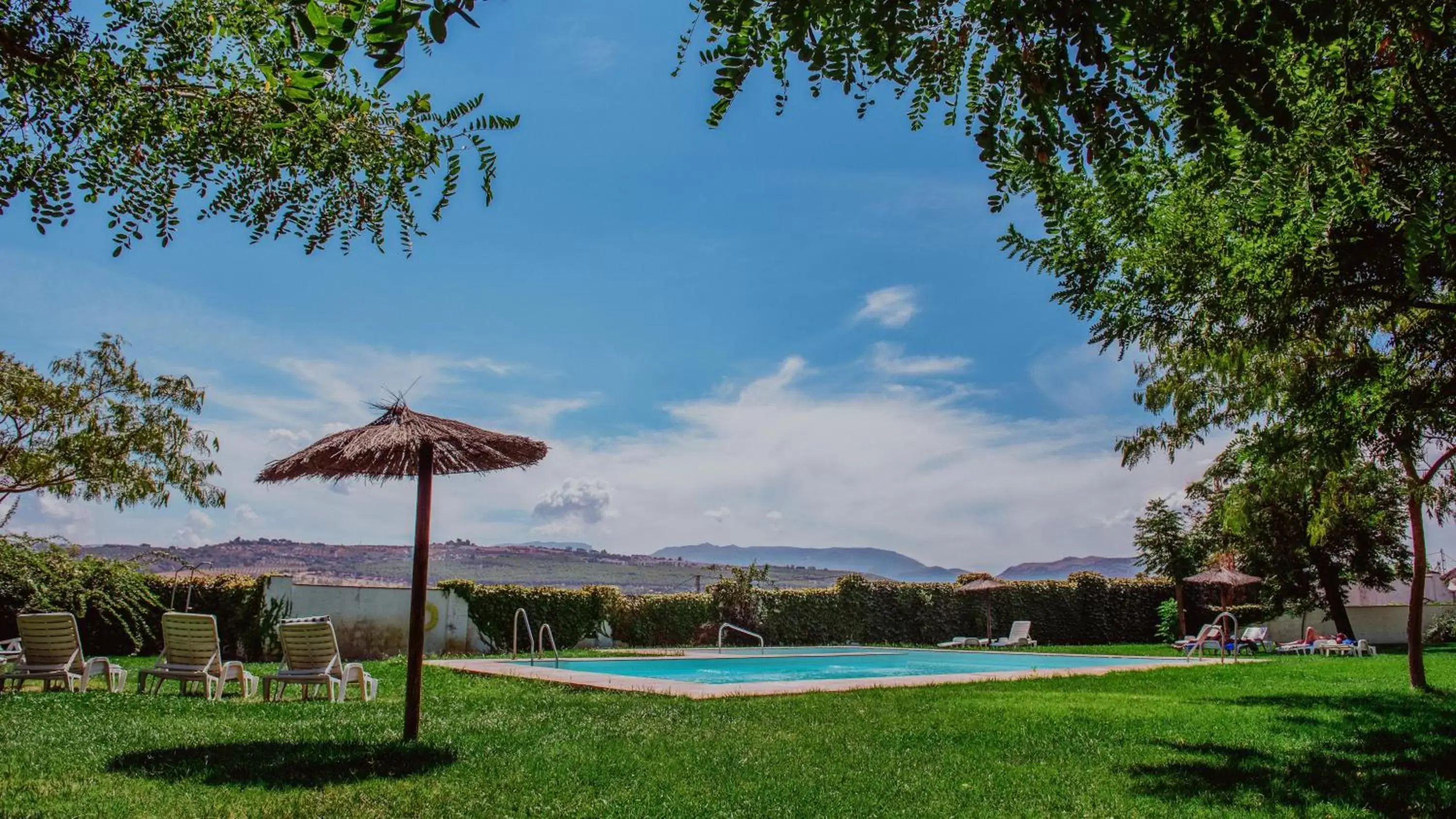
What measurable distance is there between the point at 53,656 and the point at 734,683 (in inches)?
341

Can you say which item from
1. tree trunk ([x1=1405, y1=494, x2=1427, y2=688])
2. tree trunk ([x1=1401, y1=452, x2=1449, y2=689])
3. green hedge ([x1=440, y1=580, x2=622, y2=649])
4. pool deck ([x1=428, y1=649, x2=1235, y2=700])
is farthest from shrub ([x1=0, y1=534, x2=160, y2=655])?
green hedge ([x1=440, y1=580, x2=622, y2=649])

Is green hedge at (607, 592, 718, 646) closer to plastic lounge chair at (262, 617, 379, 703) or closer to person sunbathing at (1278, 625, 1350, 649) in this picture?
plastic lounge chair at (262, 617, 379, 703)

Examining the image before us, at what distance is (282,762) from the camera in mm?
6340

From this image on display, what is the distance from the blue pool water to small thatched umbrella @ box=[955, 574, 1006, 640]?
3804mm

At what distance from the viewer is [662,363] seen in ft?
88.8

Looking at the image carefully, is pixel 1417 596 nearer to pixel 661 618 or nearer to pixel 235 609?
pixel 661 618

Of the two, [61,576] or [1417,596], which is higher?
Answer: [61,576]

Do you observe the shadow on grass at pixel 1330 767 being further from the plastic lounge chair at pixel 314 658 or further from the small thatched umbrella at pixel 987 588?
the small thatched umbrella at pixel 987 588

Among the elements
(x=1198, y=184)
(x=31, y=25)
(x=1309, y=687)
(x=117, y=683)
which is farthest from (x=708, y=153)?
(x=1309, y=687)

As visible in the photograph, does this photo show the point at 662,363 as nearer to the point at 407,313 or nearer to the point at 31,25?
the point at 407,313

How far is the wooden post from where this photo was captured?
7453mm

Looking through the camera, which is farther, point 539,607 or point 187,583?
point 539,607

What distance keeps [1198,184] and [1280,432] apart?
275 cm

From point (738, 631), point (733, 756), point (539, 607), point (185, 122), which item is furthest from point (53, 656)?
point (738, 631)
